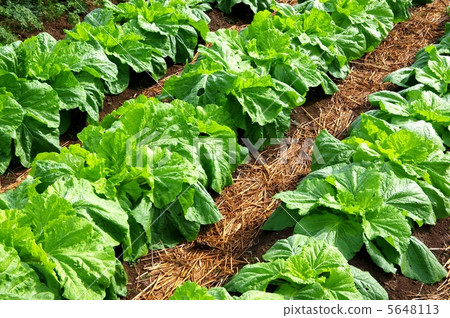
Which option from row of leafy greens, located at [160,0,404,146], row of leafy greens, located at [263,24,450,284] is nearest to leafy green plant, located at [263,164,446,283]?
row of leafy greens, located at [263,24,450,284]

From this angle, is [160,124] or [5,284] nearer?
[5,284]

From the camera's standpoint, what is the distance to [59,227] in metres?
3.34

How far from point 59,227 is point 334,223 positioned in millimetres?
1851

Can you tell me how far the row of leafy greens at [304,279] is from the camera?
3.40 meters

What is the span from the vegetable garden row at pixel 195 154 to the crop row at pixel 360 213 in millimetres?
11

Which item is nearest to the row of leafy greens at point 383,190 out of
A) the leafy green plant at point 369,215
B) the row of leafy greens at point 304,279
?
the leafy green plant at point 369,215

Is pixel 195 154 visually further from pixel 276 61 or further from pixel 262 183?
pixel 276 61

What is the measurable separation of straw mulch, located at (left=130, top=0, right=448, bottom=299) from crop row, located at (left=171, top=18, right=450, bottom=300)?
32 centimetres

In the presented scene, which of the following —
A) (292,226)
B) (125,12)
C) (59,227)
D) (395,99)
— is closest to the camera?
(59,227)

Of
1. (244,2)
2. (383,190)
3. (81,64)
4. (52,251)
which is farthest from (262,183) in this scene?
(244,2)

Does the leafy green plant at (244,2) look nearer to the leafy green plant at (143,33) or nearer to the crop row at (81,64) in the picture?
the leafy green plant at (143,33)
